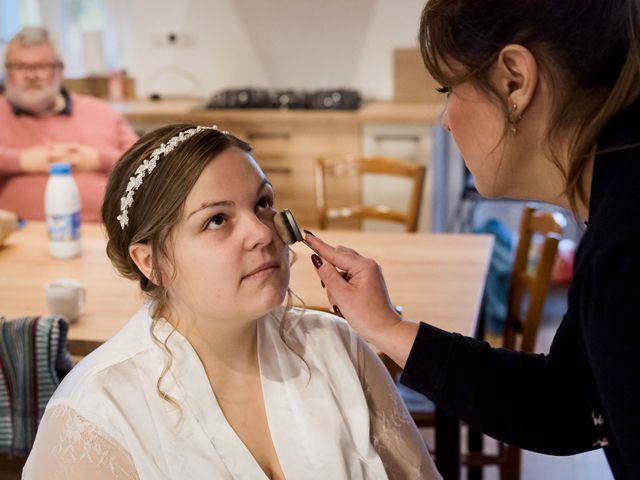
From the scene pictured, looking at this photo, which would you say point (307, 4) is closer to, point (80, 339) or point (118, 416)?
point (80, 339)

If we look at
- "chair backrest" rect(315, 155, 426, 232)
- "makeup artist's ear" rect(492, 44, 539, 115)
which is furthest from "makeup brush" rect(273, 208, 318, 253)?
"chair backrest" rect(315, 155, 426, 232)

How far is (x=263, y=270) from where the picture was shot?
5.05 feet

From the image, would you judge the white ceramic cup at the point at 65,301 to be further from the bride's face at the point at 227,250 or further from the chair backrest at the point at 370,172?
the chair backrest at the point at 370,172

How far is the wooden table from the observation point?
217 cm

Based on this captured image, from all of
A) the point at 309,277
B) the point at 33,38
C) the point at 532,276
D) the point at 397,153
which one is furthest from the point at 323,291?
the point at 397,153

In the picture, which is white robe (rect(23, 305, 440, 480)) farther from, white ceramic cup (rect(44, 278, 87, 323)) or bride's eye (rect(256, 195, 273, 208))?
white ceramic cup (rect(44, 278, 87, 323))

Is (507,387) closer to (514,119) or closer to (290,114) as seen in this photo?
(514,119)

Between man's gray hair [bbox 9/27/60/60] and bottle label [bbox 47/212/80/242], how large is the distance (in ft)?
4.06

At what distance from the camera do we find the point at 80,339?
2098 millimetres

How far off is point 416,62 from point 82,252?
2.60m

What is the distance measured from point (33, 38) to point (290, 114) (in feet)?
4.11

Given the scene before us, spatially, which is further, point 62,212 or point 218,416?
point 62,212

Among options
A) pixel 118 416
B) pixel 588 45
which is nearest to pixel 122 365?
pixel 118 416

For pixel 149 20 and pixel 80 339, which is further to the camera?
pixel 149 20
